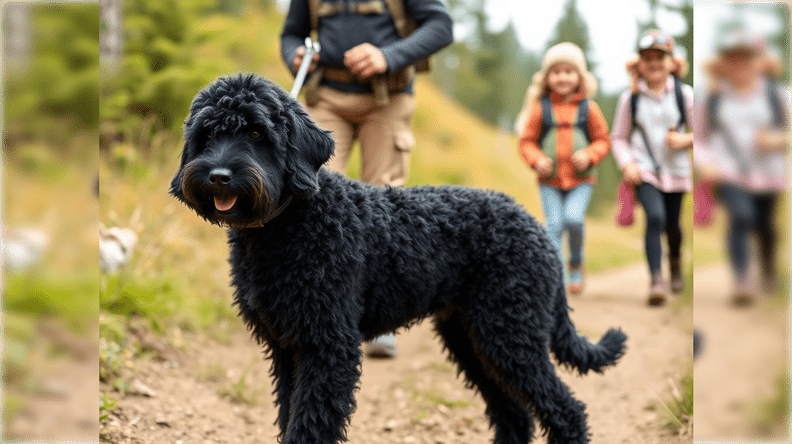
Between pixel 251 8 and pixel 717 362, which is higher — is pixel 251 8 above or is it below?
above

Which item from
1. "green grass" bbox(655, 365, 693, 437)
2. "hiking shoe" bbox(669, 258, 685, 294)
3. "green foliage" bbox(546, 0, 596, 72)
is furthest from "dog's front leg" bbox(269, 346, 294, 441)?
"green foliage" bbox(546, 0, 596, 72)

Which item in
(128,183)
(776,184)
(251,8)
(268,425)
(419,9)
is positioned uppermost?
(251,8)

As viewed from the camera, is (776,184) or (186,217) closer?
(776,184)

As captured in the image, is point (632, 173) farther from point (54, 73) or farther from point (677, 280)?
point (54, 73)

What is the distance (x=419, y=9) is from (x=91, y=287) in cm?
296

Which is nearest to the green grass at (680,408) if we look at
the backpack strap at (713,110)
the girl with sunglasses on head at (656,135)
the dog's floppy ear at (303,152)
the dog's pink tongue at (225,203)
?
the girl with sunglasses on head at (656,135)

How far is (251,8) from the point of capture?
12906 mm

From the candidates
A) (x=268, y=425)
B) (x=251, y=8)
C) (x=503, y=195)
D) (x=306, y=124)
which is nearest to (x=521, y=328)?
(x=503, y=195)

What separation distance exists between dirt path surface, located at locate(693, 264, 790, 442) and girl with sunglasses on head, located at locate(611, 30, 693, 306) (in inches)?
124

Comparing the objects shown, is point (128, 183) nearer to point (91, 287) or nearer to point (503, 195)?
point (503, 195)

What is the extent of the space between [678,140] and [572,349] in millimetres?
2771

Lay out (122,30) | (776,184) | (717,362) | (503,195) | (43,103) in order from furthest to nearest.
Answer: (122,30)
(503,195)
(717,362)
(776,184)
(43,103)

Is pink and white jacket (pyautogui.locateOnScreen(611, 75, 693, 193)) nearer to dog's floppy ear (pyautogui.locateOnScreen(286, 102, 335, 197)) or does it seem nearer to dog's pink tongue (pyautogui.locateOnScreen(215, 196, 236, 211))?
dog's floppy ear (pyautogui.locateOnScreen(286, 102, 335, 197))

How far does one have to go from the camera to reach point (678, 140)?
519cm
